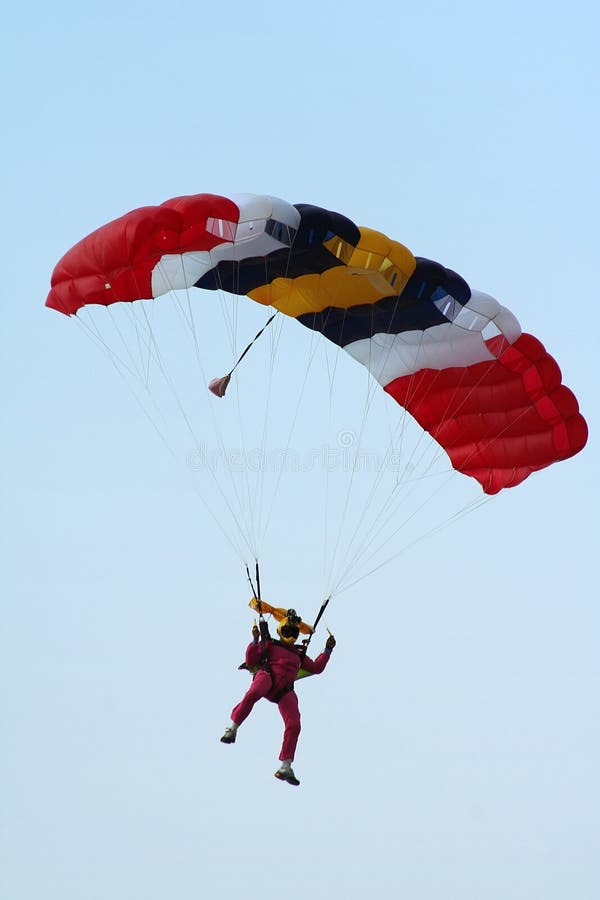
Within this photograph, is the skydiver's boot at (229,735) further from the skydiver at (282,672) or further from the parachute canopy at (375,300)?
the parachute canopy at (375,300)

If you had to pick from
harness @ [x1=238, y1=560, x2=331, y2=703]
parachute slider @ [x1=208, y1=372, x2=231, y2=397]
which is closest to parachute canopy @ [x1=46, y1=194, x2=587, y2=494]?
parachute slider @ [x1=208, y1=372, x2=231, y2=397]

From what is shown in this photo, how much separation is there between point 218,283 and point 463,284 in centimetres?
240

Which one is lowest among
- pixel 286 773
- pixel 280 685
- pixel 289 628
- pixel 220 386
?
pixel 286 773

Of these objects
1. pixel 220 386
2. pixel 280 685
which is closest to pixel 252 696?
pixel 280 685

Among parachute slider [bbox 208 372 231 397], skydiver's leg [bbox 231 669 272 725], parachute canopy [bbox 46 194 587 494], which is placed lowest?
skydiver's leg [bbox 231 669 272 725]

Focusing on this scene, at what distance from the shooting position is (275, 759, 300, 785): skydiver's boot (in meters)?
14.9

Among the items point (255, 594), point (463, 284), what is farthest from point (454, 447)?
point (255, 594)

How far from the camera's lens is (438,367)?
57.5 ft

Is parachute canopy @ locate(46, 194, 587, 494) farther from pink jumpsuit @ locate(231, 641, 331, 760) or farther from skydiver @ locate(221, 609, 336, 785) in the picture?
pink jumpsuit @ locate(231, 641, 331, 760)

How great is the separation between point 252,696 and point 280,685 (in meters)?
0.33

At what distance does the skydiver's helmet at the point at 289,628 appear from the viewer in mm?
15484

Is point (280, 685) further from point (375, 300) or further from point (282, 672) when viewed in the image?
point (375, 300)

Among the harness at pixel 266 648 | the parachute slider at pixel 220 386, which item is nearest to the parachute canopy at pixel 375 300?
the parachute slider at pixel 220 386

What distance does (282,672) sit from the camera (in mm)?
15297
